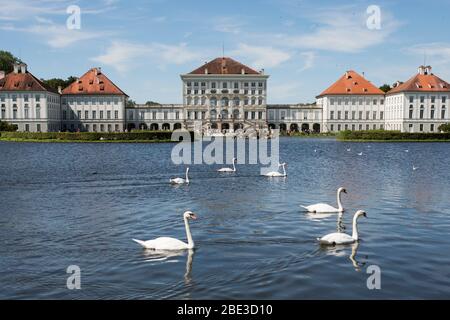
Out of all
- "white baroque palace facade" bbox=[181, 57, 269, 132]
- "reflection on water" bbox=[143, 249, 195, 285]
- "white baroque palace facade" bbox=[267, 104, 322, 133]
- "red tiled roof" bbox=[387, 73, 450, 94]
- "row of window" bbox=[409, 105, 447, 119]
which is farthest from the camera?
"white baroque palace facade" bbox=[267, 104, 322, 133]

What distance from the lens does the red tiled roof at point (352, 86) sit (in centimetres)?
12581

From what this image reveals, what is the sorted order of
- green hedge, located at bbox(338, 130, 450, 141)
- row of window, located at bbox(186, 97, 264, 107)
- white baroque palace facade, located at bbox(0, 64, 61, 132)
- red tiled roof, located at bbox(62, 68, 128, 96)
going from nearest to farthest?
green hedge, located at bbox(338, 130, 450, 141), white baroque palace facade, located at bbox(0, 64, 61, 132), red tiled roof, located at bbox(62, 68, 128, 96), row of window, located at bbox(186, 97, 264, 107)

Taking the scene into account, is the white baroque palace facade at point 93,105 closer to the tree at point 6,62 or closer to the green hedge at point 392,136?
the tree at point 6,62

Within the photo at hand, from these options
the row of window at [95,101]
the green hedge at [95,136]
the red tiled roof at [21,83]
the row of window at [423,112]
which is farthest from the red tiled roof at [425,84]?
the red tiled roof at [21,83]

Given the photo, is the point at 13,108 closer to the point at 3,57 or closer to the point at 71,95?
the point at 71,95

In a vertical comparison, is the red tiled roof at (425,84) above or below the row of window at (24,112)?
above

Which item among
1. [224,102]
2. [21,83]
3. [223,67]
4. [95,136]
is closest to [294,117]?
[224,102]

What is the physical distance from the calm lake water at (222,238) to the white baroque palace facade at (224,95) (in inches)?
3751

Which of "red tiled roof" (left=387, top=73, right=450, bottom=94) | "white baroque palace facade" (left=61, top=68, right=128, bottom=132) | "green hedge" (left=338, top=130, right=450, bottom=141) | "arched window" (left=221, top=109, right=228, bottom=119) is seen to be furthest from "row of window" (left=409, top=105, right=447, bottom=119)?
"white baroque palace facade" (left=61, top=68, right=128, bottom=132)

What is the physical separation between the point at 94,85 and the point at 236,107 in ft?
118

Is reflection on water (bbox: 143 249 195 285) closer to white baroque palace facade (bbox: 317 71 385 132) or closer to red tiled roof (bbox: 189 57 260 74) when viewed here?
red tiled roof (bbox: 189 57 260 74)

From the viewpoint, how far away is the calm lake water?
36.9 feet
